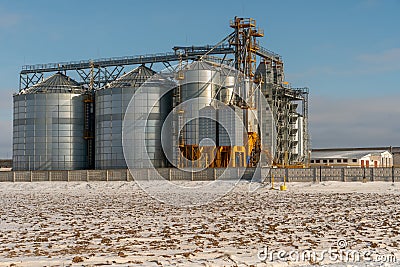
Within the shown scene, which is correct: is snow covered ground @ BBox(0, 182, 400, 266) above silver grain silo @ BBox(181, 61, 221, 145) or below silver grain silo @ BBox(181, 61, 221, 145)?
below

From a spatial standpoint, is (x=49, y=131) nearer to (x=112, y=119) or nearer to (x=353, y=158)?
(x=112, y=119)

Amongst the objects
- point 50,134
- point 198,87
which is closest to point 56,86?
point 50,134

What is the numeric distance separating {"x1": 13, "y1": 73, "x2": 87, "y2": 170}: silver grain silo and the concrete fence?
680 cm

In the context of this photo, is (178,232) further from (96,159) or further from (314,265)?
(96,159)

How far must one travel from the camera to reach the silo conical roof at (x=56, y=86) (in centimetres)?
7712

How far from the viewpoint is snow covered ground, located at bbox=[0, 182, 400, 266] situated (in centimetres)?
1438

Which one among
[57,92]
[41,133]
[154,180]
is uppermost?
[57,92]

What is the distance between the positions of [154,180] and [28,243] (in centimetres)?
4436

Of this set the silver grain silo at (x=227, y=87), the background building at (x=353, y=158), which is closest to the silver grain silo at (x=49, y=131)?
the silver grain silo at (x=227, y=87)

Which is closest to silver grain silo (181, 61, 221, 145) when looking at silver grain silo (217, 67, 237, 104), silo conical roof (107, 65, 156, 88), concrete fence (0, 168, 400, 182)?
silver grain silo (217, 67, 237, 104)

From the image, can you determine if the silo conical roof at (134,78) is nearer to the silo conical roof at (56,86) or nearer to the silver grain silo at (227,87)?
the silo conical roof at (56,86)

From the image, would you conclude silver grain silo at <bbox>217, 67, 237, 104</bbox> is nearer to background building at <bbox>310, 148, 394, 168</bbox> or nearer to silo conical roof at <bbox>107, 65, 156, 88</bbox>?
silo conical roof at <bbox>107, 65, 156, 88</bbox>

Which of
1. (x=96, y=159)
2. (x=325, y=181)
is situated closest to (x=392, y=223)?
(x=325, y=181)

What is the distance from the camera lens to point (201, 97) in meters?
69.8
